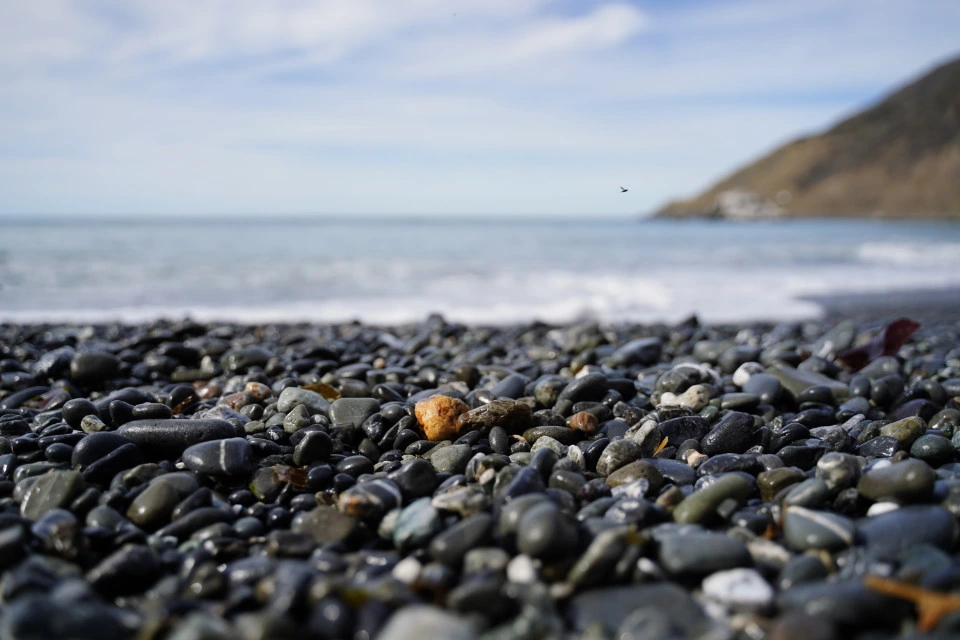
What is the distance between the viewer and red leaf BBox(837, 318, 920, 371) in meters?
5.41

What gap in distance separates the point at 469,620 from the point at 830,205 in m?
104

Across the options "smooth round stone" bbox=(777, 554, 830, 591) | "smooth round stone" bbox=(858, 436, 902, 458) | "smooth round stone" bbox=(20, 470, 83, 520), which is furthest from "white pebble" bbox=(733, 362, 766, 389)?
"smooth round stone" bbox=(20, 470, 83, 520)

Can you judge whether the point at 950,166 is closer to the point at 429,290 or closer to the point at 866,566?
the point at 429,290

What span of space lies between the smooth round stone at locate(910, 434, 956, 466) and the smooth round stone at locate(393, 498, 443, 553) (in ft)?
7.45

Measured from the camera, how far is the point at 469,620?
6.13 feet

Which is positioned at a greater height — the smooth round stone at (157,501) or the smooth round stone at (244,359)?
the smooth round stone at (244,359)

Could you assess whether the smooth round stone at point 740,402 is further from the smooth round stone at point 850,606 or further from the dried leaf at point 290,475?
the dried leaf at point 290,475

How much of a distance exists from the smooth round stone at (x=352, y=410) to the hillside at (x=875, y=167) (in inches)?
3573

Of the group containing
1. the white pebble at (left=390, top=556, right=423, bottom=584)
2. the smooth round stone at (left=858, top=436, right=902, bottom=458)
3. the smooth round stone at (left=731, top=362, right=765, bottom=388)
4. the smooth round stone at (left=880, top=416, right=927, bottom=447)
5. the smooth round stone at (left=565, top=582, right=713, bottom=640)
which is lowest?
the smooth round stone at (left=565, top=582, right=713, bottom=640)

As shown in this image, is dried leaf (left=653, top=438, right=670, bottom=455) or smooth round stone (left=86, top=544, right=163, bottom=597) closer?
smooth round stone (left=86, top=544, right=163, bottom=597)

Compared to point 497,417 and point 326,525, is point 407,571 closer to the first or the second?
point 326,525

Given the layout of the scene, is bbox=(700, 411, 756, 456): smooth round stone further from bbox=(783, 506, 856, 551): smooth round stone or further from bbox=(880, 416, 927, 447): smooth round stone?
bbox=(783, 506, 856, 551): smooth round stone

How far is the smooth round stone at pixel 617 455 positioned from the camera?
304cm

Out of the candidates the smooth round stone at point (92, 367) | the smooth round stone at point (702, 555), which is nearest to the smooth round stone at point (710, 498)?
the smooth round stone at point (702, 555)
